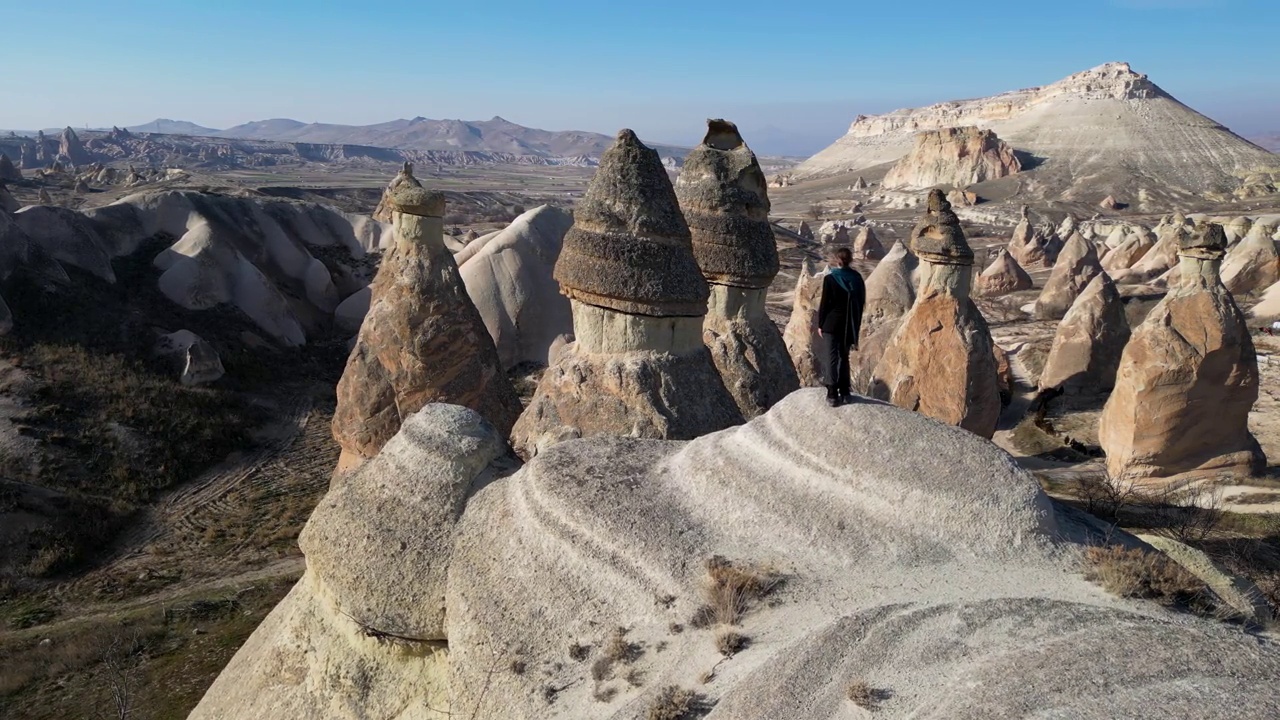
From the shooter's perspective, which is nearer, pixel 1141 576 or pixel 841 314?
pixel 1141 576

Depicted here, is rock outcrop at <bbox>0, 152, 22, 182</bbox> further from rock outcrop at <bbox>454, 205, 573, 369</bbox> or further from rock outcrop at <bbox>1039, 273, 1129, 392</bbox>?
rock outcrop at <bbox>1039, 273, 1129, 392</bbox>

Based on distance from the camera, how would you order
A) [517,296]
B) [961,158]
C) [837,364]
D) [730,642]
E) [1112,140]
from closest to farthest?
[730,642]
[837,364]
[517,296]
[961,158]
[1112,140]

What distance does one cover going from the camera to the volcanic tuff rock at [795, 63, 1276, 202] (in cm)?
6006

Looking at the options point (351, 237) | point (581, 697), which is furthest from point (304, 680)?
point (351, 237)

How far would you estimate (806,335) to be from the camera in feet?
44.5

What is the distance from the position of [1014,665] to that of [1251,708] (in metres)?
0.66

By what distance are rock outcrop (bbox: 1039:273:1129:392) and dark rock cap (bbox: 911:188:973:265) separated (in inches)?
263

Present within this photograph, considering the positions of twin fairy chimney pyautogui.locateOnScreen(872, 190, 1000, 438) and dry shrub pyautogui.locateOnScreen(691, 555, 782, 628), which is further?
twin fairy chimney pyautogui.locateOnScreen(872, 190, 1000, 438)

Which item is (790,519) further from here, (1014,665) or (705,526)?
(1014,665)

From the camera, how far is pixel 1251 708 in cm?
252

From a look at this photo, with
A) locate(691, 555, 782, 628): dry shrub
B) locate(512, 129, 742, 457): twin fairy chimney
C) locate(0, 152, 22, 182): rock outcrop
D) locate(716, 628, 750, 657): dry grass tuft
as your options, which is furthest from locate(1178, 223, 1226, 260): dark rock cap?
locate(0, 152, 22, 182): rock outcrop

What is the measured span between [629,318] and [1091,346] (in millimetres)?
12521

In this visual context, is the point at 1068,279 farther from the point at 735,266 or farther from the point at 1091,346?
the point at 735,266

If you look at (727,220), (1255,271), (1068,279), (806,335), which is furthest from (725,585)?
(1255,271)
